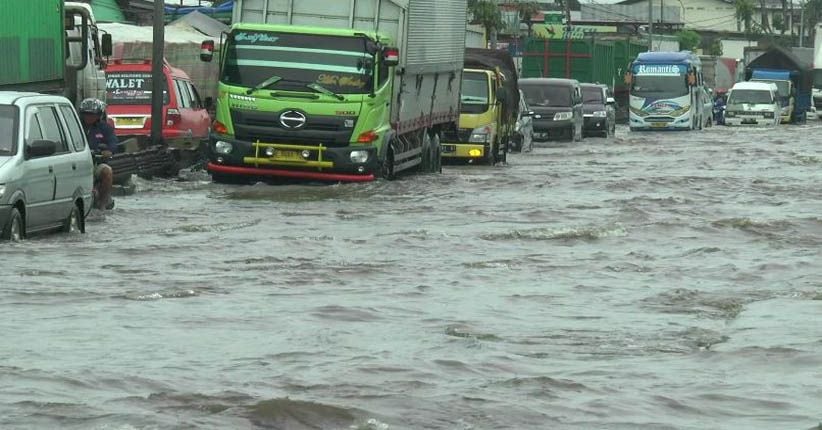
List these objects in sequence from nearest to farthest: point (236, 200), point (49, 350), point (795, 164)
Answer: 1. point (49, 350)
2. point (236, 200)
3. point (795, 164)

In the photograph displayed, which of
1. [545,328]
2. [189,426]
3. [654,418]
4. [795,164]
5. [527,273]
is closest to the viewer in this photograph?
[189,426]

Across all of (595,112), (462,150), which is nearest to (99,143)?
(462,150)

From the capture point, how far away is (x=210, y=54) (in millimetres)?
24609

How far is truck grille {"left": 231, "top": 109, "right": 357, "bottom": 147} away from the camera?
23.3m

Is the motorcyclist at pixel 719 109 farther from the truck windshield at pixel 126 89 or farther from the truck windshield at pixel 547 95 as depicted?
the truck windshield at pixel 126 89

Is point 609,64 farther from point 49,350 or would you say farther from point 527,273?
point 49,350

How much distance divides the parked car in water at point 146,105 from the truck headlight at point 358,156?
13.6 ft

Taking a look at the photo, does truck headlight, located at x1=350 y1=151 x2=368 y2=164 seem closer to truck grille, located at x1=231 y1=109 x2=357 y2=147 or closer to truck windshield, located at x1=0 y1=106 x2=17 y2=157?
truck grille, located at x1=231 y1=109 x2=357 y2=147

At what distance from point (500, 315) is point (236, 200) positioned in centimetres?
1023

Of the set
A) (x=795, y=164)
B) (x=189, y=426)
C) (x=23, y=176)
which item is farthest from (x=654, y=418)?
(x=795, y=164)

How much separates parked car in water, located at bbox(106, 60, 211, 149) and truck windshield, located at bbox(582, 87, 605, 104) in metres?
23.9

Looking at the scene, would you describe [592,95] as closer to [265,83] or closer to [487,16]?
[487,16]

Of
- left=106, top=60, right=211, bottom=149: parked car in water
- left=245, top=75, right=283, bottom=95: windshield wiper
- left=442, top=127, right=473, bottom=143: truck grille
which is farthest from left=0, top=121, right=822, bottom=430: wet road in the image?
left=442, top=127, right=473, bottom=143: truck grille

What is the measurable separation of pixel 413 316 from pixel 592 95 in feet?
130
